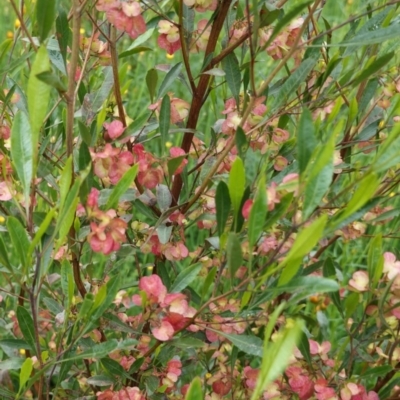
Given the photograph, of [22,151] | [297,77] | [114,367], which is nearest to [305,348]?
[114,367]

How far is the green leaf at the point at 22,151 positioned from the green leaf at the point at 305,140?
0.90 feet

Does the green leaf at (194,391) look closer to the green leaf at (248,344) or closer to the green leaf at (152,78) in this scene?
the green leaf at (248,344)

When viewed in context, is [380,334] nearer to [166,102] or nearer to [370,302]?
[370,302]

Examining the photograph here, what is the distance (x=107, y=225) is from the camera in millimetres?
772

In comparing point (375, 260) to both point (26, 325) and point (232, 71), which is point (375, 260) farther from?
point (26, 325)

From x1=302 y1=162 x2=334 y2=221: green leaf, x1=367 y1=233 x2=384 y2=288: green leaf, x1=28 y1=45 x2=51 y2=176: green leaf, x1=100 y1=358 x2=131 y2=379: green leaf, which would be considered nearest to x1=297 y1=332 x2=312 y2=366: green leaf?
x1=367 y1=233 x2=384 y2=288: green leaf

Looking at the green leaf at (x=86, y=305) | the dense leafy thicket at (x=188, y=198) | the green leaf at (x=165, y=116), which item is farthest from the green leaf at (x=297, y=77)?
the green leaf at (x=86, y=305)

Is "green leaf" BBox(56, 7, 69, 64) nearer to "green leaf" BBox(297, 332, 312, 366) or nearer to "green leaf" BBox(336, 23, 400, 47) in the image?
"green leaf" BBox(336, 23, 400, 47)

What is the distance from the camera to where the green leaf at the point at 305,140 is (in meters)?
0.65

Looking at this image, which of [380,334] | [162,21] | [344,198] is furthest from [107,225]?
[380,334]

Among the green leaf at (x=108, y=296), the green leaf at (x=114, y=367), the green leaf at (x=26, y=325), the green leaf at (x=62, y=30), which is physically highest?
the green leaf at (x=62, y=30)

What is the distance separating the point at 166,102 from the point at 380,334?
1.68ft

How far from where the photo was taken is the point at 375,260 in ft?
2.95

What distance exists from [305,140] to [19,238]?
1.04ft
